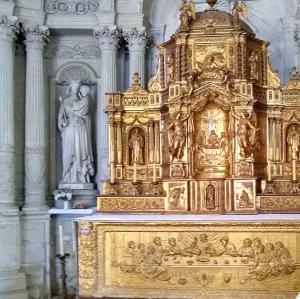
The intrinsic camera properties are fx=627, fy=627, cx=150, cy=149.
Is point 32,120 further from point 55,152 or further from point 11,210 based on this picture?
point 11,210

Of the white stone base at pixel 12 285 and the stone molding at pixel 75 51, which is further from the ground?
the stone molding at pixel 75 51

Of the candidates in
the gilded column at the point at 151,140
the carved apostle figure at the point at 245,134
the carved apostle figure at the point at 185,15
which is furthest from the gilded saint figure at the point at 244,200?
the carved apostle figure at the point at 185,15

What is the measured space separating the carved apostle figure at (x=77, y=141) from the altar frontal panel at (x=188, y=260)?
278 cm

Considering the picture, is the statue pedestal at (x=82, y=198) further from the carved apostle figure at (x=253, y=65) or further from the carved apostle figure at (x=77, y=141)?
the carved apostle figure at (x=253, y=65)

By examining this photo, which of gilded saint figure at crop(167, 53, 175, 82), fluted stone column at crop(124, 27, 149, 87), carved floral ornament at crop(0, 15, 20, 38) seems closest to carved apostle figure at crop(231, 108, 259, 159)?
gilded saint figure at crop(167, 53, 175, 82)

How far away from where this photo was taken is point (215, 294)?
7.69 m

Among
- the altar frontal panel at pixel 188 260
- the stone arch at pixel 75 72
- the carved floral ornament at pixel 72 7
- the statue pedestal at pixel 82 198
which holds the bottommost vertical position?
the altar frontal panel at pixel 188 260

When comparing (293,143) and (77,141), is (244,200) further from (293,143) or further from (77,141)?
(77,141)

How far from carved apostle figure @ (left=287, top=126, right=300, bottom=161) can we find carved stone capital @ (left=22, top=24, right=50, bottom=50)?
445 centimetres

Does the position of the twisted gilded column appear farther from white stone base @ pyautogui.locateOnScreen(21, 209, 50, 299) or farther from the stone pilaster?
the stone pilaster

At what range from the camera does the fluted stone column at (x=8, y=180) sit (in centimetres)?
994

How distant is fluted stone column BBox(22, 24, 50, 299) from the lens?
10422 millimetres

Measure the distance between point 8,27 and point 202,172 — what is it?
13.3ft

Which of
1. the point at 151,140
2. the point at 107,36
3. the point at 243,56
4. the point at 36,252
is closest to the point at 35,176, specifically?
the point at 36,252
